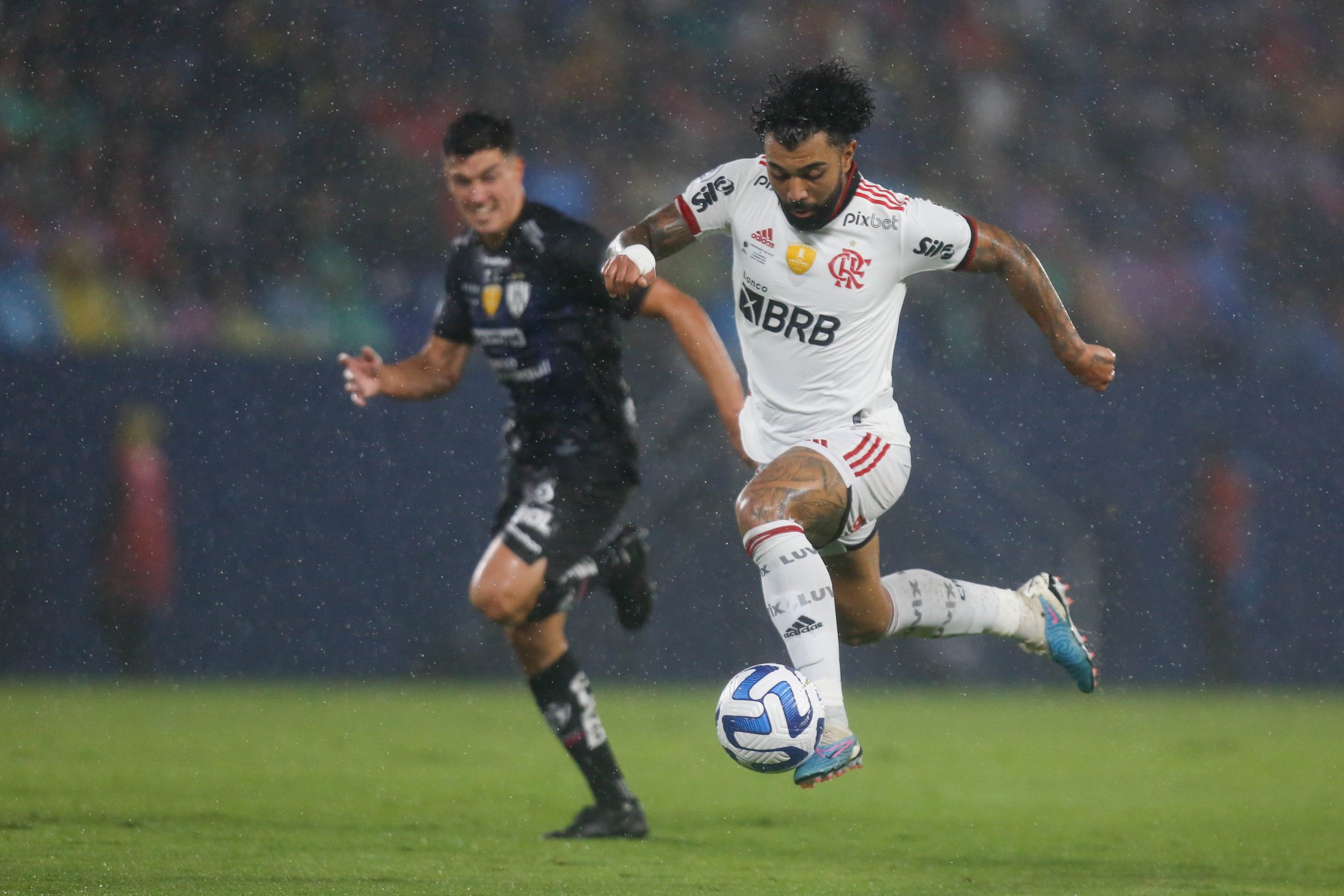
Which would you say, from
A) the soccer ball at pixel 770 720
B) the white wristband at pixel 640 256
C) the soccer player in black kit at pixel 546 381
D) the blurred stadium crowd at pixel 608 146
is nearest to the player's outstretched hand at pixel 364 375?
the soccer player in black kit at pixel 546 381

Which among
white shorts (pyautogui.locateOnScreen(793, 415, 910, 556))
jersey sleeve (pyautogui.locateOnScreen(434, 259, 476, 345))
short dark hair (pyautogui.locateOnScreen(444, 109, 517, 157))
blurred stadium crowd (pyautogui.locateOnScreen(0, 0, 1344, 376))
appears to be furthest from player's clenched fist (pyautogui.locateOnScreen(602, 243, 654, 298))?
blurred stadium crowd (pyautogui.locateOnScreen(0, 0, 1344, 376))

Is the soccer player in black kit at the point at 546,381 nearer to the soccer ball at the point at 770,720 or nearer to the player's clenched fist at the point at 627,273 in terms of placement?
the player's clenched fist at the point at 627,273

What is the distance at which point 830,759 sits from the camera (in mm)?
4117

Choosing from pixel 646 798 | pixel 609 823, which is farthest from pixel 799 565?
pixel 646 798

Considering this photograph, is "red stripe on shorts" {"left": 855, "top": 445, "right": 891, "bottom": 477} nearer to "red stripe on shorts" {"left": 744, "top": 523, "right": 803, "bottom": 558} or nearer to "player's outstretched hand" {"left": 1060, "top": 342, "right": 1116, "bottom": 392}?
"red stripe on shorts" {"left": 744, "top": 523, "right": 803, "bottom": 558}

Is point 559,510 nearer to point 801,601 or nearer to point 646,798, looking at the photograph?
point 646,798

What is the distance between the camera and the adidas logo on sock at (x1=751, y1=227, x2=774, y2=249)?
486 cm

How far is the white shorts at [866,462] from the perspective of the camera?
475 centimetres

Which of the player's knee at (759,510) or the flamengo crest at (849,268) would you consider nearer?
the player's knee at (759,510)

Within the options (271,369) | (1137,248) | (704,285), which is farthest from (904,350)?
(271,369)

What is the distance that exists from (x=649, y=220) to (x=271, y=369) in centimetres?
620

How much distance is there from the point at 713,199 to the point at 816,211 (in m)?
0.38

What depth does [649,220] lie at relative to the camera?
A: 4867 mm

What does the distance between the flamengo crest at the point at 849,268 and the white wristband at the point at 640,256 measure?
564 millimetres
